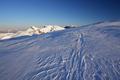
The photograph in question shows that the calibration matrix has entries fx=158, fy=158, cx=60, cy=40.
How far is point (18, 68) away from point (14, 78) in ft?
2.89

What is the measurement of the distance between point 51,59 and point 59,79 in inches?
73.3

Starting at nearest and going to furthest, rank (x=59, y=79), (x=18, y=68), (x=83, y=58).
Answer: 1. (x=59, y=79)
2. (x=18, y=68)
3. (x=83, y=58)

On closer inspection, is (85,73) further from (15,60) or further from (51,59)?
(15,60)

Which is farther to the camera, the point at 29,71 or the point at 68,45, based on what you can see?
the point at 68,45

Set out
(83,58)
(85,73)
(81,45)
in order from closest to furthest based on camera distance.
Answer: (85,73)
(83,58)
(81,45)

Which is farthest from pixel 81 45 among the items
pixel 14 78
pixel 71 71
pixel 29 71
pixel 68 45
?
pixel 14 78

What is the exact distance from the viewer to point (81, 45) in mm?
8398

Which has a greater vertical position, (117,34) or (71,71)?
(117,34)

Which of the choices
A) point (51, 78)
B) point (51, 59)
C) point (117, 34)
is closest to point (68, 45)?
point (51, 59)

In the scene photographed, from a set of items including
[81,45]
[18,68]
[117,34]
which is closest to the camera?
[18,68]

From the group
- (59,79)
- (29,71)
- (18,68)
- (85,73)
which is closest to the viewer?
(59,79)

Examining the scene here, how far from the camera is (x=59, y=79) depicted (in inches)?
194

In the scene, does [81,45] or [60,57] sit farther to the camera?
[81,45]

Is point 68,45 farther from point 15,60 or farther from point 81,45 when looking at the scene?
point 15,60
